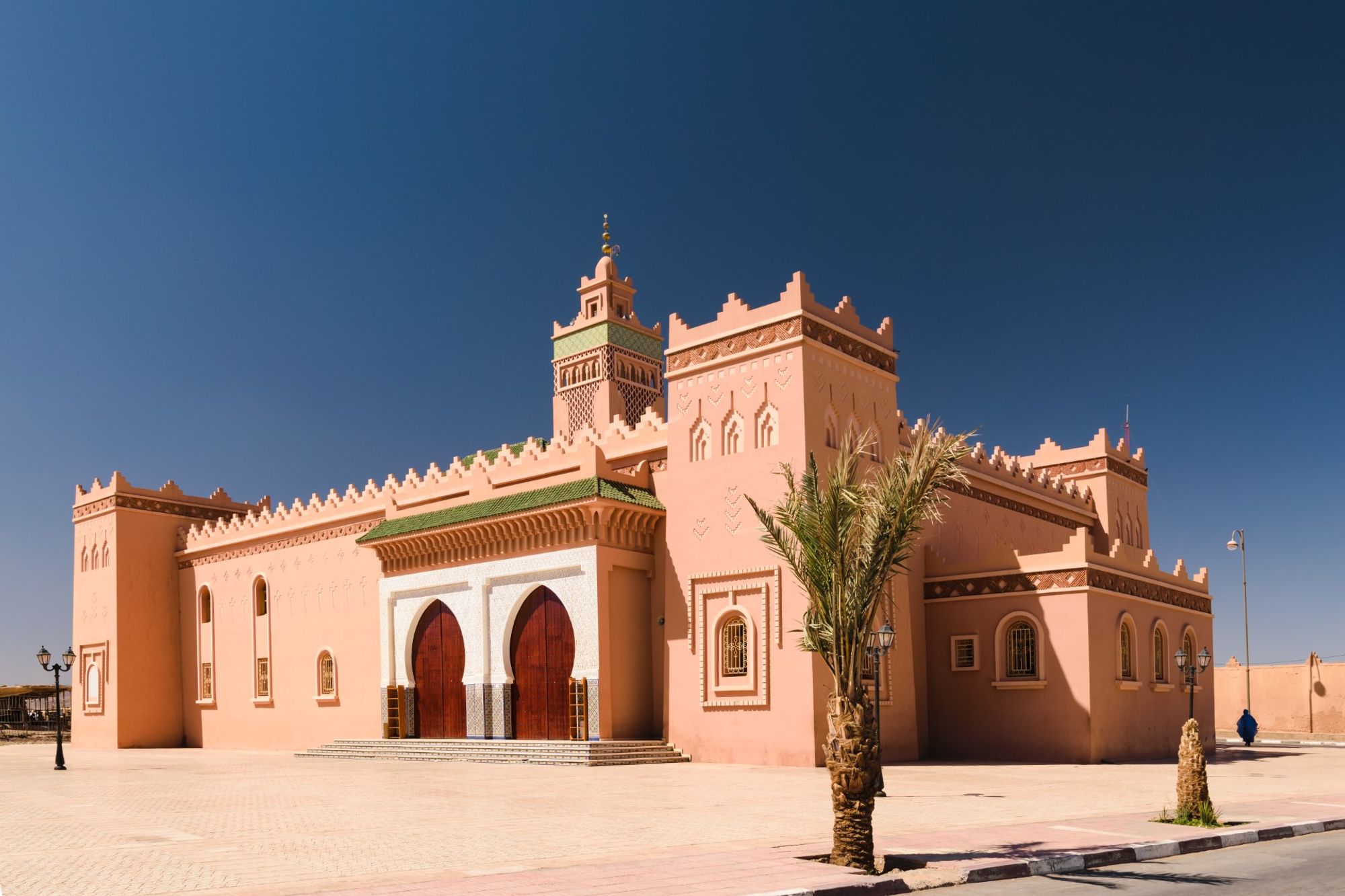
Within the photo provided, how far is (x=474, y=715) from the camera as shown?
80.1ft

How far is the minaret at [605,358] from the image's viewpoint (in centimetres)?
3628

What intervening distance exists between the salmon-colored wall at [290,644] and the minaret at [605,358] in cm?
925

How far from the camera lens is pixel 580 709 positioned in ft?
73.5

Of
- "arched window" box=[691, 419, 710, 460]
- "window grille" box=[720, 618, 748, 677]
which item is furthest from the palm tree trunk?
"arched window" box=[691, 419, 710, 460]

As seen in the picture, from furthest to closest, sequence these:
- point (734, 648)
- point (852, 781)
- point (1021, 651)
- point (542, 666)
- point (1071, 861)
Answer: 1. point (542, 666)
2. point (1021, 651)
3. point (734, 648)
4. point (1071, 861)
5. point (852, 781)

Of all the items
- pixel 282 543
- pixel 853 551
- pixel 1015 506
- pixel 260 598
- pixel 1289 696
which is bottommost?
pixel 1289 696

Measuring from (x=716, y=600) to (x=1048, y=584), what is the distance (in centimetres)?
625

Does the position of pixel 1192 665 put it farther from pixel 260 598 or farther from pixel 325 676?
pixel 260 598

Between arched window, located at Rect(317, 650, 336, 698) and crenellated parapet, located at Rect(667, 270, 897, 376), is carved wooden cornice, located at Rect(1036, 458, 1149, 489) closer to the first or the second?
crenellated parapet, located at Rect(667, 270, 897, 376)

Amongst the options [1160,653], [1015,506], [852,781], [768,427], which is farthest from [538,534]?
[852,781]

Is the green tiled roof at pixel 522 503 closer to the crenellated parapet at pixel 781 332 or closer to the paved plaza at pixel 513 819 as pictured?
the crenellated parapet at pixel 781 332

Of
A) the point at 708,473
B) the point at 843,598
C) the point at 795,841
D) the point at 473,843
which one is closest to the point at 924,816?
the point at 795,841

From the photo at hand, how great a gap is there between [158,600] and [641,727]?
19.5 metres

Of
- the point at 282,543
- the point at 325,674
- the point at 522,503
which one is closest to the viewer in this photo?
the point at 522,503
